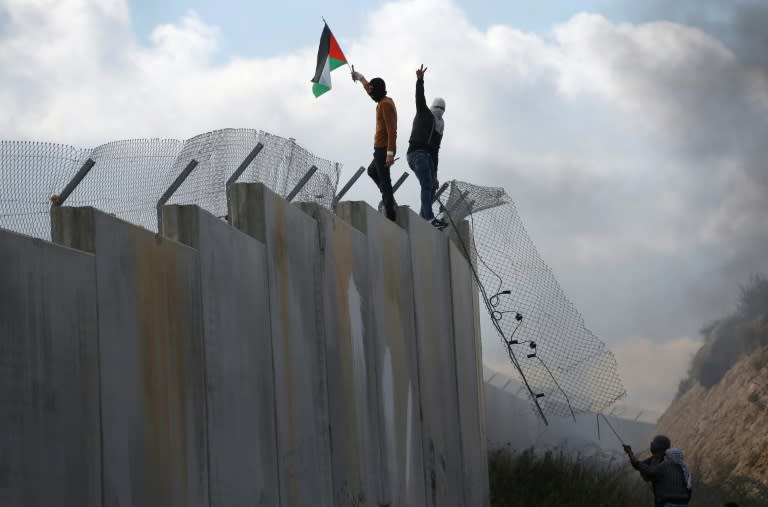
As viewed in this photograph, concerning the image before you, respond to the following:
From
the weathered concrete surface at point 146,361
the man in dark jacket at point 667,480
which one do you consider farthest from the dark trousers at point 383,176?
the weathered concrete surface at point 146,361

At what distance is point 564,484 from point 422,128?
717cm

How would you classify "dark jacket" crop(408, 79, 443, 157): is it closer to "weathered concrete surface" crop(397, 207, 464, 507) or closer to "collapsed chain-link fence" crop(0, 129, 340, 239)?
"weathered concrete surface" crop(397, 207, 464, 507)

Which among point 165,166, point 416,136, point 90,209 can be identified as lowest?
point 90,209

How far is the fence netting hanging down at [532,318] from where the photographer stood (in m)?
13.6

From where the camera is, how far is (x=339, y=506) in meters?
8.47

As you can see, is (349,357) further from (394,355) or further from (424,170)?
(424,170)

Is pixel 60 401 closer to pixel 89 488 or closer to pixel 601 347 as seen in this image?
pixel 89 488

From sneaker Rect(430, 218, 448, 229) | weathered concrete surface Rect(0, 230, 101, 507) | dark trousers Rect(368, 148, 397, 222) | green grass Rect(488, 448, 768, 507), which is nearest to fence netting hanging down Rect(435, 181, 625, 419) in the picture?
sneaker Rect(430, 218, 448, 229)

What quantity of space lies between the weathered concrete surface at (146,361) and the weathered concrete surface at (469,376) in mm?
7392

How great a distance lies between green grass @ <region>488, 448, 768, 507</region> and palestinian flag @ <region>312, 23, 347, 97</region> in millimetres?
6670

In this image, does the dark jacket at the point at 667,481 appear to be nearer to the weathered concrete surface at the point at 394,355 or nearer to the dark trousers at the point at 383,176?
the weathered concrete surface at the point at 394,355

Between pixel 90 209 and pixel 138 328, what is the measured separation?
1.87ft

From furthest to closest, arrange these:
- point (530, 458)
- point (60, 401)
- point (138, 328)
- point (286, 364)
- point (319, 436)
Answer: point (530, 458), point (319, 436), point (286, 364), point (138, 328), point (60, 401)

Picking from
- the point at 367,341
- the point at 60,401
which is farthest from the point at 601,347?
the point at 60,401
